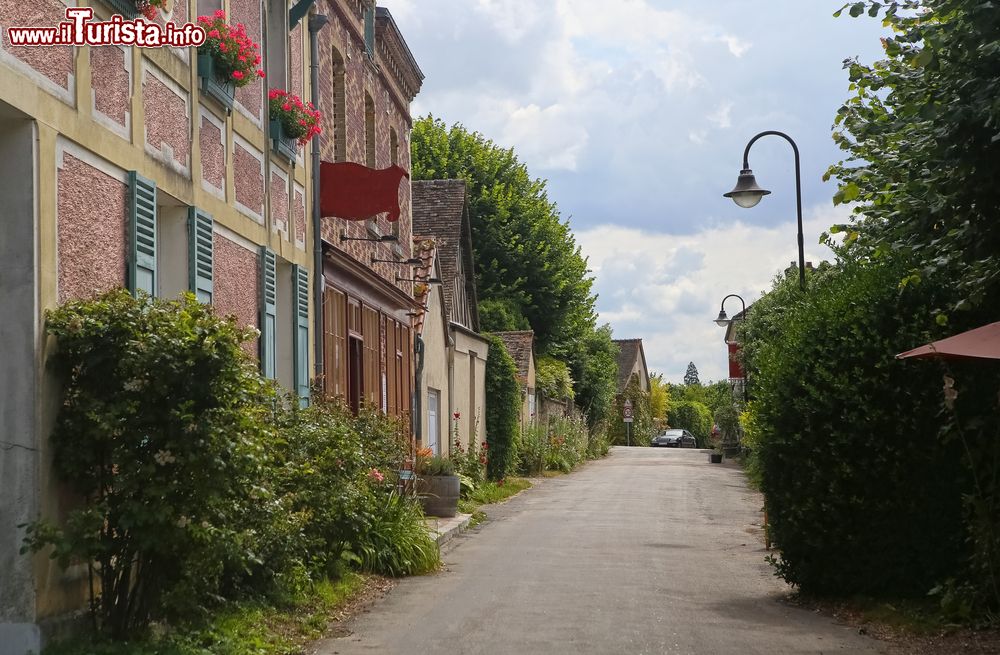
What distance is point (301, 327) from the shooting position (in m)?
14.1

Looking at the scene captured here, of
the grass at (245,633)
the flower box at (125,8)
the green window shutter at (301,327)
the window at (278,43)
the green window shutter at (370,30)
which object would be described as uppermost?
the green window shutter at (370,30)

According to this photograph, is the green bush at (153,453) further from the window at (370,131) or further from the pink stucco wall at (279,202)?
the window at (370,131)

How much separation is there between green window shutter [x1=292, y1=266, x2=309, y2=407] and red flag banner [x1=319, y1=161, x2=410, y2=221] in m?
1.01

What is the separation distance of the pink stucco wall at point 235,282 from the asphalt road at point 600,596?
3.06 meters

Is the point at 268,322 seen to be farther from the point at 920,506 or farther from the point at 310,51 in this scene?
the point at 920,506

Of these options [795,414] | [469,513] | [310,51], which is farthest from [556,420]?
[795,414]

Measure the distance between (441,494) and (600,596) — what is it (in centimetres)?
857

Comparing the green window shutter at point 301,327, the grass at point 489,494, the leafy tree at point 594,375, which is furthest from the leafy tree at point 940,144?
the leafy tree at point 594,375

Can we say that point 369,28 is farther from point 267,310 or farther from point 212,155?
point 212,155

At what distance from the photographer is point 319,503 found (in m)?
10.8

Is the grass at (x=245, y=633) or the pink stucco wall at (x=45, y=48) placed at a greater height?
the pink stucco wall at (x=45, y=48)

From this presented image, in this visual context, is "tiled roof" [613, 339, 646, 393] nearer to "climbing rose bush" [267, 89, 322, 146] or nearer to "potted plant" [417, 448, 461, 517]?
"potted plant" [417, 448, 461, 517]

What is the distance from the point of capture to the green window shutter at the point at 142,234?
8.70 meters

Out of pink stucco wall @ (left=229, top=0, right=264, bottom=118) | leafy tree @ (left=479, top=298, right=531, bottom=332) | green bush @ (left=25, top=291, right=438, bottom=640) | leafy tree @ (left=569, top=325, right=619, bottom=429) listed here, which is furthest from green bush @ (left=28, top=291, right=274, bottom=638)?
leafy tree @ (left=569, top=325, right=619, bottom=429)
